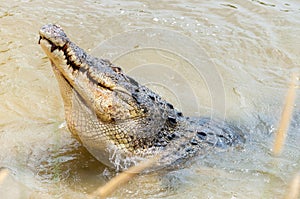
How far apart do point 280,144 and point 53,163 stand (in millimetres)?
2354

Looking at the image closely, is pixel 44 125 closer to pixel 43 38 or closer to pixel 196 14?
pixel 43 38

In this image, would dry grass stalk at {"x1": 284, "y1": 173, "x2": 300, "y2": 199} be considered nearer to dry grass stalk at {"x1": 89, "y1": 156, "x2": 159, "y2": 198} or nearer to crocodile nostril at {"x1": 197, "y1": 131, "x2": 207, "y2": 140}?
crocodile nostril at {"x1": 197, "y1": 131, "x2": 207, "y2": 140}

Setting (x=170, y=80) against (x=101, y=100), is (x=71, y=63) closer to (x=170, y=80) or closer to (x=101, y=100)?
(x=101, y=100)

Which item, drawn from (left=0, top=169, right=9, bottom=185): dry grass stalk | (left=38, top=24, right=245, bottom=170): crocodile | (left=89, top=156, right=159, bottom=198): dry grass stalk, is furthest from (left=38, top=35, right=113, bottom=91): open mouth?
(left=0, top=169, right=9, bottom=185): dry grass stalk

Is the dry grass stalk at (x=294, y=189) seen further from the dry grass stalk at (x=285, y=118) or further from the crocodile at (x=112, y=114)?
the crocodile at (x=112, y=114)

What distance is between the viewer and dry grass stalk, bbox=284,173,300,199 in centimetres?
370

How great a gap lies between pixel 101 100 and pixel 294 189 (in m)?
1.86

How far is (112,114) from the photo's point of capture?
3760 mm

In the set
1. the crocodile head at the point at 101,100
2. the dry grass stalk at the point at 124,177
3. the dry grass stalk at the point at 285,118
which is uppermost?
the crocodile head at the point at 101,100

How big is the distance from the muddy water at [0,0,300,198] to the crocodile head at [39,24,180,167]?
41 cm

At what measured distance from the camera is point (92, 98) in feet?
12.0

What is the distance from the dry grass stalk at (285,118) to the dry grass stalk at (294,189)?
1.60ft

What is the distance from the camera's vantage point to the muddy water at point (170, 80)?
3867mm

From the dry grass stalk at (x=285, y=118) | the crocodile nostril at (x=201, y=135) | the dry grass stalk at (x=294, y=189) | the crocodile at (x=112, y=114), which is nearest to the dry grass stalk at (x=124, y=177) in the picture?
the crocodile at (x=112, y=114)
